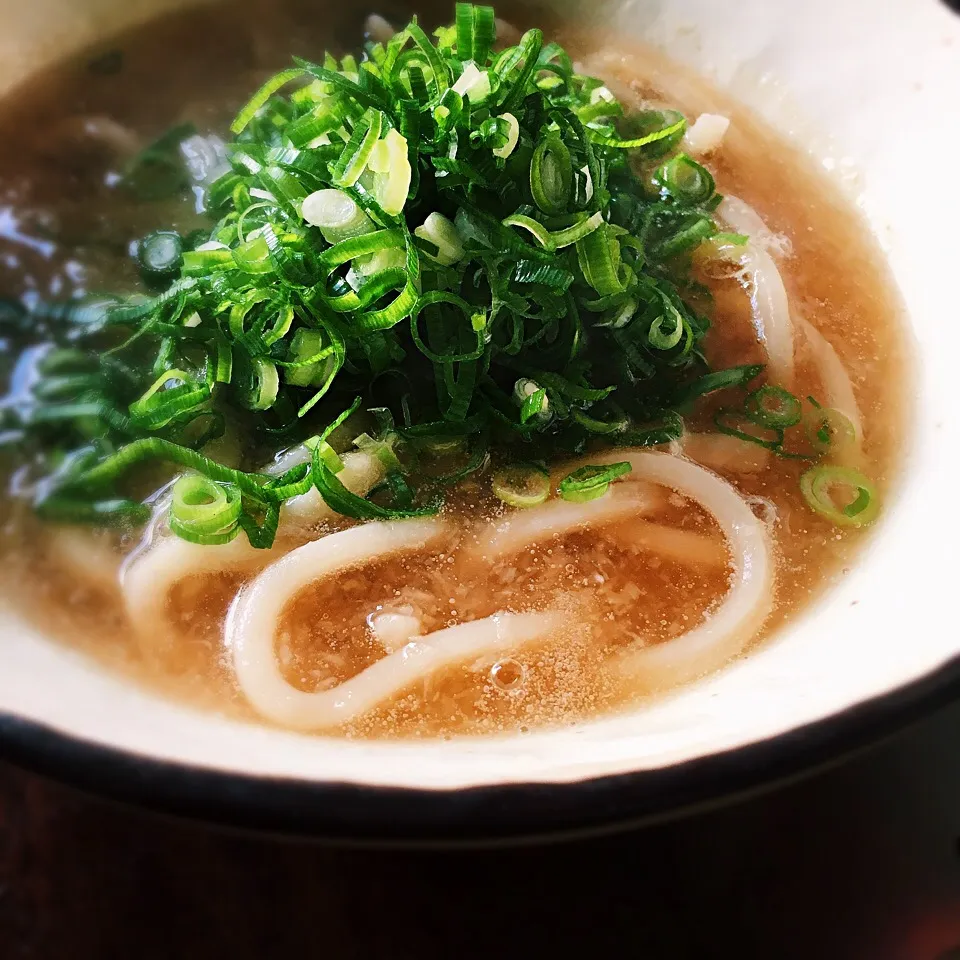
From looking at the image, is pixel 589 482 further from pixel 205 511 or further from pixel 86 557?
pixel 86 557

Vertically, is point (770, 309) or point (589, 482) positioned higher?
point (770, 309)

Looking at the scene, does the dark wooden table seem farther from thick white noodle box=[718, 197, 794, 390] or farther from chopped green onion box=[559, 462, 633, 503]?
thick white noodle box=[718, 197, 794, 390]

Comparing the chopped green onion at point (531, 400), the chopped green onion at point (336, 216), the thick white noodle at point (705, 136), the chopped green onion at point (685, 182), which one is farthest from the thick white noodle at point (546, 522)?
the thick white noodle at point (705, 136)

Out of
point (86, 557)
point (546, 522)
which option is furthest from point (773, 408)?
point (86, 557)

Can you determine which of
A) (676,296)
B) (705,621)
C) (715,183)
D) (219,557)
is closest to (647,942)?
(705,621)

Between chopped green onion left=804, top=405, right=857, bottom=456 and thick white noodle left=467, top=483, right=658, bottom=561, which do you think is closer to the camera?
thick white noodle left=467, top=483, right=658, bottom=561

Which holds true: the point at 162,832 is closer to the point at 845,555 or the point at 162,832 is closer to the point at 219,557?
the point at 219,557

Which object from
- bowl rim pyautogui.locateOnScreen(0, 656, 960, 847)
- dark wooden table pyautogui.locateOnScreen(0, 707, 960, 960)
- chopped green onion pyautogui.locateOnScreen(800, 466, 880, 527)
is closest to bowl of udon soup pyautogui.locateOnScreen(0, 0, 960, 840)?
chopped green onion pyautogui.locateOnScreen(800, 466, 880, 527)
